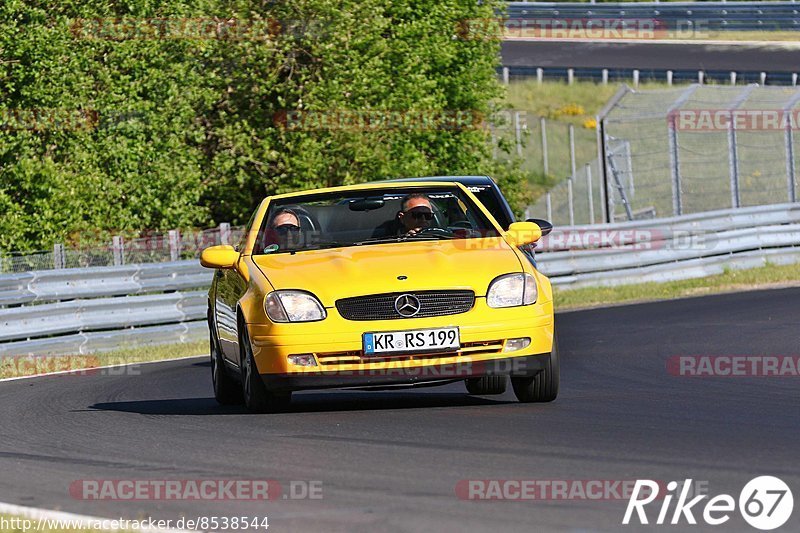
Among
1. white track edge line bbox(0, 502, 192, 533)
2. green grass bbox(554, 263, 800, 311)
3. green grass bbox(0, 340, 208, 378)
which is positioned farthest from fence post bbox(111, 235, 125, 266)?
white track edge line bbox(0, 502, 192, 533)

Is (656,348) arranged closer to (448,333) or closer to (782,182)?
(448,333)

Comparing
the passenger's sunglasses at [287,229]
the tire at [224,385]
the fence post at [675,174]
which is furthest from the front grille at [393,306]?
the fence post at [675,174]

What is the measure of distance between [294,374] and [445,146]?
23.3 meters

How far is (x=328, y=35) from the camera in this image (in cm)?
2831

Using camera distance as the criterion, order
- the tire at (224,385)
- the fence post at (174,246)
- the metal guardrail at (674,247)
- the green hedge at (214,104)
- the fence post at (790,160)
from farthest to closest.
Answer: the fence post at (790,160) < the green hedge at (214,104) < the metal guardrail at (674,247) < the fence post at (174,246) < the tire at (224,385)

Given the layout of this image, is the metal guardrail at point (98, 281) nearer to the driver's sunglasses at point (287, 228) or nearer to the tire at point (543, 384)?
A: the driver's sunglasses at point (287, 228)

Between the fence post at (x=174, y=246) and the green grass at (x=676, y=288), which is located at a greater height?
the fence post at (x=174, y=246)

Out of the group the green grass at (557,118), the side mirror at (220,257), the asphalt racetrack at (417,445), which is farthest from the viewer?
the green grass at (557,118)

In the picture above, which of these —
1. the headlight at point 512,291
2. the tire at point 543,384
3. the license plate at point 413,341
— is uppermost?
the headlight at point 512,291

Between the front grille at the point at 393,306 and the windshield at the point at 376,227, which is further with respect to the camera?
the windshield at the point at 376,227

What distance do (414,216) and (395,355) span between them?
64.5 inches

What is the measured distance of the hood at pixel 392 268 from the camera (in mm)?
9164

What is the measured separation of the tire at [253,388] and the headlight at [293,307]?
13.0 inches

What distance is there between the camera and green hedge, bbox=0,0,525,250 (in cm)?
2497
